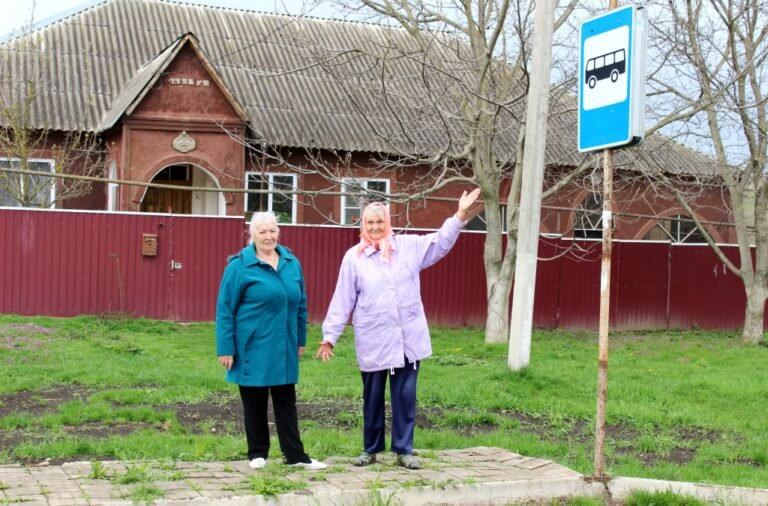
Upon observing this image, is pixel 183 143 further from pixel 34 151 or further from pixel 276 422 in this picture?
pixel 276 422

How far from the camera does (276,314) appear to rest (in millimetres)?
6430

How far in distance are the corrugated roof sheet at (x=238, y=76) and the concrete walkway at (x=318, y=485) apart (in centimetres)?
1371

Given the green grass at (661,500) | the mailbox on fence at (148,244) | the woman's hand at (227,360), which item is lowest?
the green grass at (661,500)

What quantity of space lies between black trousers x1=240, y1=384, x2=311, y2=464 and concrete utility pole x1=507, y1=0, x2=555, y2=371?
5.57 metres

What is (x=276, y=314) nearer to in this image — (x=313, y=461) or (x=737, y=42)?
(x=313, y=461)

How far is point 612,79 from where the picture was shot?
20.9 ft

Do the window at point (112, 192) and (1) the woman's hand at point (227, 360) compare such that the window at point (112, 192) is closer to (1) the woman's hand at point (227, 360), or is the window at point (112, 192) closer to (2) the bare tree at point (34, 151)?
(2) the bare tree at point (34, 151)

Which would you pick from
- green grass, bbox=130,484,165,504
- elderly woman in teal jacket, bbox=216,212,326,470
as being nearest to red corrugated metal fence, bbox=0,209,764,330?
elderly woman in teal jacket, bbox=216,212,326,470

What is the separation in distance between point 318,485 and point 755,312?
1469 centimetres

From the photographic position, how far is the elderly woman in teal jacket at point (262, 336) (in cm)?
638

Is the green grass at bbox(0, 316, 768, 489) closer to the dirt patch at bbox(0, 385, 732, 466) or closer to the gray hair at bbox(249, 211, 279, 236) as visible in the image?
the dirt patch at bbox(0, 385, 732, 466)

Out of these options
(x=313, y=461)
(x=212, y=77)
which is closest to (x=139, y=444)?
(x=313, y=461)

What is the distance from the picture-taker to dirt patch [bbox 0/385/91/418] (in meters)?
9.16

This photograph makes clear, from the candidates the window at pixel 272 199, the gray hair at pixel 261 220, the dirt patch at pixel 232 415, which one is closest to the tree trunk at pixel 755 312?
the window at pixel 272 199
